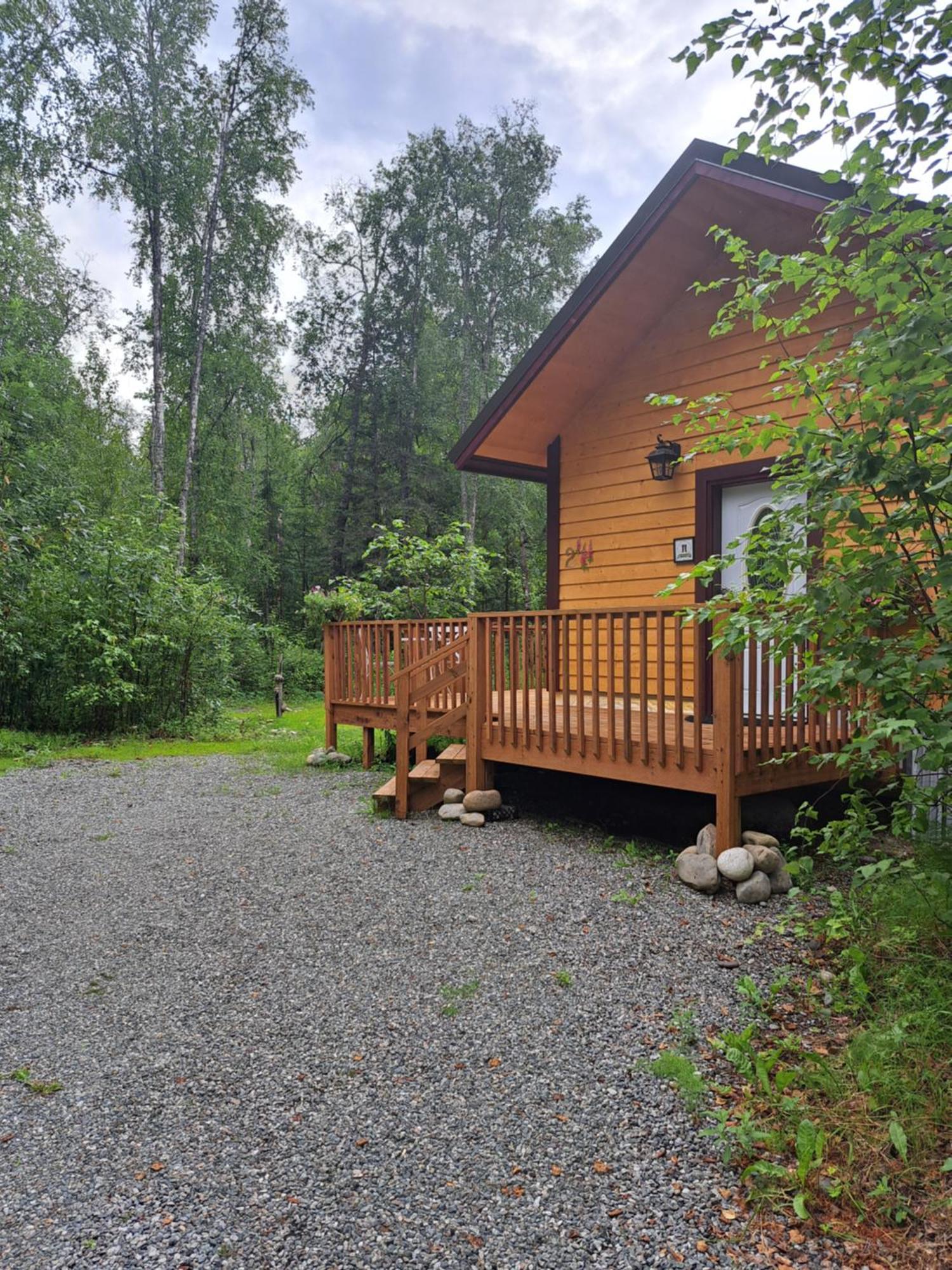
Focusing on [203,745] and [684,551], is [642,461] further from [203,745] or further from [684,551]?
[203,745]

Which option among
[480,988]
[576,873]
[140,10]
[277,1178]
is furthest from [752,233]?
[140,10]

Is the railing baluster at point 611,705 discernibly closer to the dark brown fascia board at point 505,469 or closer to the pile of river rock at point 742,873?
the pile of river rock at point 742,873

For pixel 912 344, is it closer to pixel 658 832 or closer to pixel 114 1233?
pixel 114 1233

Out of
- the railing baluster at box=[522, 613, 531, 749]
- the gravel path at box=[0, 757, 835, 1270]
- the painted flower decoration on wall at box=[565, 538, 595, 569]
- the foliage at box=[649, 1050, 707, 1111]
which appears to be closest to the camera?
the gravel path at box=[0, 757, 835, 1270]

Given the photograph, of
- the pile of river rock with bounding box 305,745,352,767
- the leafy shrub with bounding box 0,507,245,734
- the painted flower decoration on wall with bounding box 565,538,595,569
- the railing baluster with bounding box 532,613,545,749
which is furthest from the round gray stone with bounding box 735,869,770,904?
the leafy shrub with bounding box 0,507,245,734

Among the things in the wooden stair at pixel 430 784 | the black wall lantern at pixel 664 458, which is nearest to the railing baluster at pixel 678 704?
the wooden stair at pixel 430 784

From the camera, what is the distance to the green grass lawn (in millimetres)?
8281

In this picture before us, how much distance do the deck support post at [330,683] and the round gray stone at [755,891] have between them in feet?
15.6

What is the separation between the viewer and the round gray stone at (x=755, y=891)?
366 centimetres

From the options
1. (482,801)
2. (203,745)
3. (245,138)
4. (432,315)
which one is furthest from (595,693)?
(432,315)

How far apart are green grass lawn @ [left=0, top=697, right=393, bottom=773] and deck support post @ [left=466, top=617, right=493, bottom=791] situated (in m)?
2.69

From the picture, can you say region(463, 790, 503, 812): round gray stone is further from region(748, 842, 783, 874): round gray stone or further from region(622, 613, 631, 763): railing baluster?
region(748, 842, 783, 874): round gray stone

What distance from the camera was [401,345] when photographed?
1944 centimetres

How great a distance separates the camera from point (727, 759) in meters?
3.94
